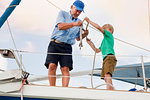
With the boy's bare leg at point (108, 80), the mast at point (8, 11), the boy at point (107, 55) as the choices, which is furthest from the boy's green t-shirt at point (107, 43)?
the mast at point (8, 11)

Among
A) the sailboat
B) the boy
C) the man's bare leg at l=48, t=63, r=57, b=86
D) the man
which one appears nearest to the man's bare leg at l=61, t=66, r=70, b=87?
the man

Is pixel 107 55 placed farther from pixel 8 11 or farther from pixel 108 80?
pixel 8 11

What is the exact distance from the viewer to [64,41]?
3469mm

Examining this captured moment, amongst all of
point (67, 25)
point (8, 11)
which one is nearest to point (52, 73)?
point (67, 25)

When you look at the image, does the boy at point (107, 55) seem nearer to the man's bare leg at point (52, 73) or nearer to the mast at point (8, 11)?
the man's bare leg at point (52, 73)

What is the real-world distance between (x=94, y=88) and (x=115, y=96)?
0.24 metres

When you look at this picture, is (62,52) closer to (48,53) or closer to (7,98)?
(48,53)

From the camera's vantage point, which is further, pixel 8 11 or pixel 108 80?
pixel 8 11

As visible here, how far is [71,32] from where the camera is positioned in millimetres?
3537

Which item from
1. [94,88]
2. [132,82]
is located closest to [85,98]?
[94,88]

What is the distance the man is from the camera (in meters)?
3.34

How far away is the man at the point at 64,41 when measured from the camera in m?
3.34

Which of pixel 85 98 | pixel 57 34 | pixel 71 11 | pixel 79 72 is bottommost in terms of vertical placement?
pixel 85 98

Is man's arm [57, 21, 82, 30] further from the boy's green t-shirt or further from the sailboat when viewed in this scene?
the sailboat
